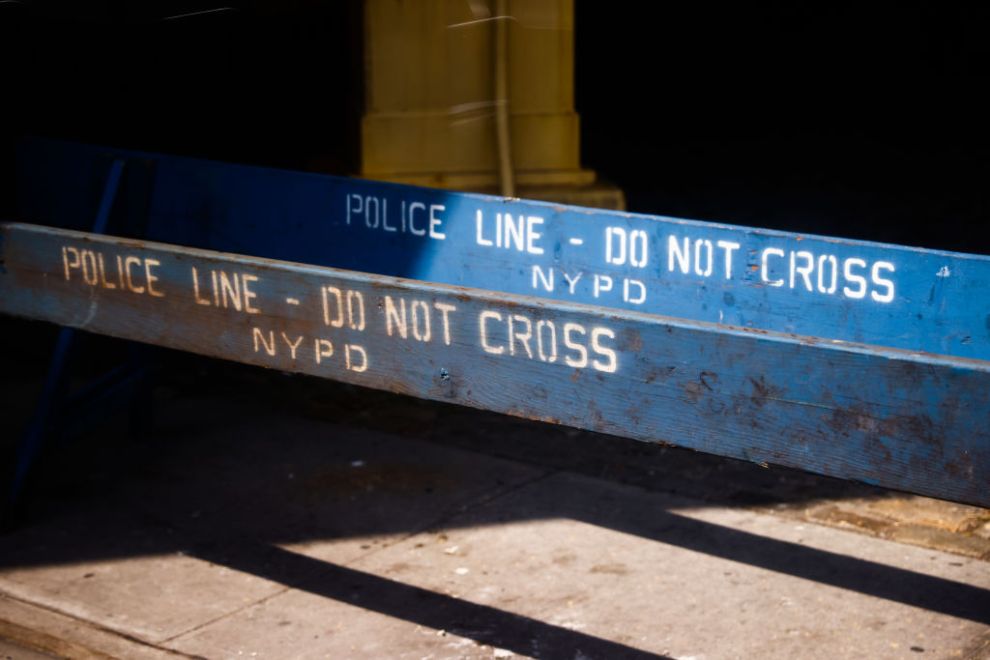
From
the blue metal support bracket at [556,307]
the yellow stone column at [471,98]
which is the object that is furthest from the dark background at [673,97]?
the blue metal support bracket at [556,307]

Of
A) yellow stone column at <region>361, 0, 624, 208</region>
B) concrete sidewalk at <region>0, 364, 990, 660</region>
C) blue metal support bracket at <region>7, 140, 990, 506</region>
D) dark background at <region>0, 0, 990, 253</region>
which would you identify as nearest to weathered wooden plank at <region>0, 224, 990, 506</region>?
blue metal support bracket at <region>7, 140, 990, 506</region>

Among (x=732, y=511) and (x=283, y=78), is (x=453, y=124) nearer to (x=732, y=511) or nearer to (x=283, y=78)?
(x=283, y=78)

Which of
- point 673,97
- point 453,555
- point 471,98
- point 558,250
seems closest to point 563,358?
point 558,250

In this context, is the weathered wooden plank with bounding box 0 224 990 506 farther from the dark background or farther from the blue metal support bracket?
the dark background

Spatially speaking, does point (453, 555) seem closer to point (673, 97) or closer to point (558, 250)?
point (558, 250)

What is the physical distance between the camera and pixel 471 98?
6.98 metres

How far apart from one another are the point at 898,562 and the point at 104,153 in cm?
323

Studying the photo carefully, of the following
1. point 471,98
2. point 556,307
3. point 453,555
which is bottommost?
point 453,555

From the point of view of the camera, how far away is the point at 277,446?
223 inches

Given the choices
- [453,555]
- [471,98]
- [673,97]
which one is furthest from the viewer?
[673,97]

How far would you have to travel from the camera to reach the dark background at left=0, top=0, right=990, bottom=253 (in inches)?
292

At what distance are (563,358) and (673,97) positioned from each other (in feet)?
40.8

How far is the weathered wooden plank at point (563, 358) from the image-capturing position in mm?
2848

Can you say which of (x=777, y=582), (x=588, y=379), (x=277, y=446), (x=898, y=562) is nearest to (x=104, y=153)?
(x=277, y=446)
